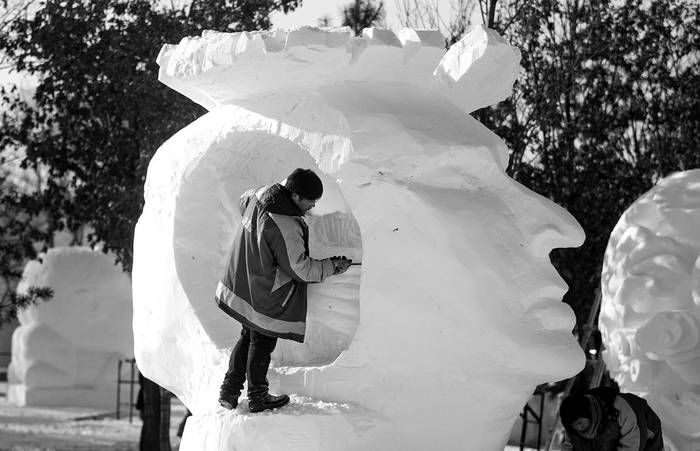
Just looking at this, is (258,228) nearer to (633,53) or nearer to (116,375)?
(633,53)

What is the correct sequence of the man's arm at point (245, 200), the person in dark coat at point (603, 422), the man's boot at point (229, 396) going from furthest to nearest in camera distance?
the person in dark coat at point (603, 422) < the man's arm at point (245, 200) < the man's boot at point (229, 396)

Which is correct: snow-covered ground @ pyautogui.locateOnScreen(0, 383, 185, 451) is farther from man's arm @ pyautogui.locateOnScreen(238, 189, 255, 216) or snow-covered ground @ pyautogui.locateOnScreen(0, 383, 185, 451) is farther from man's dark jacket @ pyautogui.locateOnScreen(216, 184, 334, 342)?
man's dark jacket @ pyautogui.locateOnScreen(216, 184, 334, 342)

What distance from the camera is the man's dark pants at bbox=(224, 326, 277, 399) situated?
202 inches

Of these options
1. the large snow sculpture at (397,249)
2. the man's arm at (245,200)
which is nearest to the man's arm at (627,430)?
the large snow sculpture at (397,249)

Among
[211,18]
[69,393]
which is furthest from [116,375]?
[211,18]

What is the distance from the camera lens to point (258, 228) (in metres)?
5.09

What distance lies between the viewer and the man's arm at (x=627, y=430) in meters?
6.17

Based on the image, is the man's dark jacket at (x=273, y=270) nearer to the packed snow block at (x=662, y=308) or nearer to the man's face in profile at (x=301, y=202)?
the man's face in profile at (x=301, y=202)

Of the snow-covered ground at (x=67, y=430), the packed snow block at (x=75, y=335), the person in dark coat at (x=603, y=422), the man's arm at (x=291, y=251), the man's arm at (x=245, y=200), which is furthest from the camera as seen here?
the packed snow block at (x=75, y=335)

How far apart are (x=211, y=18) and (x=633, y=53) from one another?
4468 mm

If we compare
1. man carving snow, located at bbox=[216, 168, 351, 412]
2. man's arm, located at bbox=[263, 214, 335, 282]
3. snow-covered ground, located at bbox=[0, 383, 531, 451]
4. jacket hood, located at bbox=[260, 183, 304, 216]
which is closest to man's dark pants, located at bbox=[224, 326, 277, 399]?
man carving snow, located at bbox=[216, 168, 351, 412]

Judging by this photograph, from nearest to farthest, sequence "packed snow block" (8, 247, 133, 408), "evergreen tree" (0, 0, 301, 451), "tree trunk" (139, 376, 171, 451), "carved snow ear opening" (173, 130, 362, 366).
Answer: "carved snow ear opening" (173, 130, 362, 366) → "evergreen tree" (0, 0, 301, 451) → "tree trunk" (139, 376, 171, 451) → "packed snow block" (8, 247, 133, 408)

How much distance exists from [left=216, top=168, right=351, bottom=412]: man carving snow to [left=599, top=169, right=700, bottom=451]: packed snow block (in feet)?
10.9

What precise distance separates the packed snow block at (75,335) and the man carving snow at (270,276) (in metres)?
14.6
